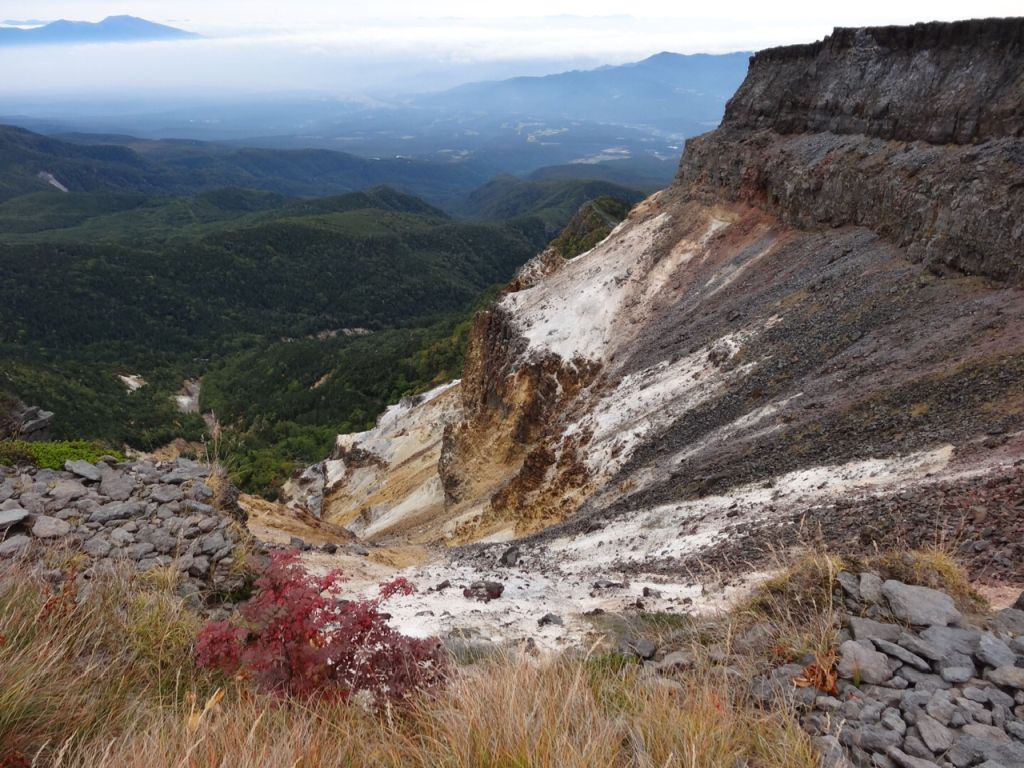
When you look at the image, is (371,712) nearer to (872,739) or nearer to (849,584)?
(872,739)

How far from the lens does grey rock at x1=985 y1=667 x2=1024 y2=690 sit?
365 cm

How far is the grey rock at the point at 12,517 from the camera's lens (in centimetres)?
726

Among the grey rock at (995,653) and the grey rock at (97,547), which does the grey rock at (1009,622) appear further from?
the grey rock at (97,547)

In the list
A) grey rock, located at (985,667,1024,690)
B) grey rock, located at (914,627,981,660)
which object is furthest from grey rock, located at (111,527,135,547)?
grey rock, located at (985,667,1024,690)

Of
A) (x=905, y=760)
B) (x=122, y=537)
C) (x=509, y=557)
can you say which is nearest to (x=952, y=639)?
(x=905, y=760)

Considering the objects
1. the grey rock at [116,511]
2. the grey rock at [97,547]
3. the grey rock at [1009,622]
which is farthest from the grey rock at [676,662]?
the grey rock at [116,511]

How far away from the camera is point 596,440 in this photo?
1850 centimetres

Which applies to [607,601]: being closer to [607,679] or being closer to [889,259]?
[607,679]

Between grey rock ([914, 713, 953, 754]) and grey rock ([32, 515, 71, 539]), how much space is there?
856cm

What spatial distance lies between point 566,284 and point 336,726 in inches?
1037

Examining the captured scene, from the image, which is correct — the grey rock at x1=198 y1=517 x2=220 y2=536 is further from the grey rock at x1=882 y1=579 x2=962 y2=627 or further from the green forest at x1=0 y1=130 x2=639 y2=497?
the green forest at x1=0 y1=130 x2=639 y2=497

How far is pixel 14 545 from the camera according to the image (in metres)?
6.71

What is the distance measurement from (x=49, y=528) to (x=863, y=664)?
27.8ft

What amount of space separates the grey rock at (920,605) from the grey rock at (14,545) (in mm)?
7823
